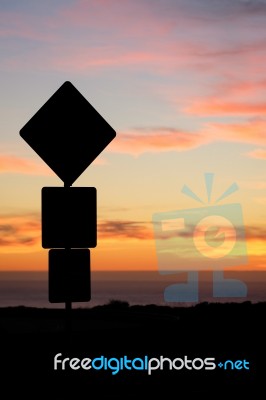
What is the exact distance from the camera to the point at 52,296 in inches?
372

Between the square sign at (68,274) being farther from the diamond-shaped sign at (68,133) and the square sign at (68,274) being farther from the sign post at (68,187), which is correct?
the diamond-shaped sign at (68,133)

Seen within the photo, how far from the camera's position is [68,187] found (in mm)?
9531

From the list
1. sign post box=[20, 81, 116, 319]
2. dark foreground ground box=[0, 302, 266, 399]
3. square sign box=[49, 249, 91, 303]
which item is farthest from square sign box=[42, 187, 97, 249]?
dark foreground ground box=[0, 302, 266, 399]

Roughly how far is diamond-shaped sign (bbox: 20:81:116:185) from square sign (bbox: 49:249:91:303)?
0.78 m

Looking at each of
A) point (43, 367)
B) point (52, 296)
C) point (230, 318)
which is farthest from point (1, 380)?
point (230, 318)

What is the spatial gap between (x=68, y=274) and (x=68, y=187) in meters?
0.93

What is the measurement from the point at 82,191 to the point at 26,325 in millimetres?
15610

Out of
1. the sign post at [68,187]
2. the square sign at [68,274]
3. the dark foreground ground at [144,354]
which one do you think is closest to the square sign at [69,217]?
the sign post at [68,187]

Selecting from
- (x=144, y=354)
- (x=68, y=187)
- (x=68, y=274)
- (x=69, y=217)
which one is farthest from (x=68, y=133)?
(x=144, y=354)

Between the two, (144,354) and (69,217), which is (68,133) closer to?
(69,217)

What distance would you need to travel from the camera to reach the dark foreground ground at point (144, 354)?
1128cm

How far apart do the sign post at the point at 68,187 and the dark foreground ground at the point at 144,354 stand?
67 cm

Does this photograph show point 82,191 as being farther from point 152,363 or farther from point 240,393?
point 152,363

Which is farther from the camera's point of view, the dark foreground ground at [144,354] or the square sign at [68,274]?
the dark foreground ground at [144,354]
